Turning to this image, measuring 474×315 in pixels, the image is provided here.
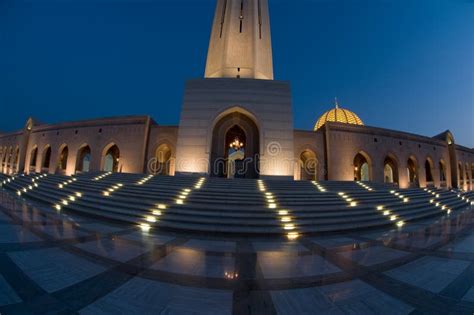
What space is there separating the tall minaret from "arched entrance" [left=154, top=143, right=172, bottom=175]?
9874 millimetres

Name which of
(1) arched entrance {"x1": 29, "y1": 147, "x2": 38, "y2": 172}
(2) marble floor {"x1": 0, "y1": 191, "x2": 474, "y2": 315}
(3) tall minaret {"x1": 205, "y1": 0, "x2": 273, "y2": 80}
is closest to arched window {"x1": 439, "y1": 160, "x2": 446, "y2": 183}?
(3) tall minaret {"x1": 205, "y1": 0, "x2": 273, "y2": 80}

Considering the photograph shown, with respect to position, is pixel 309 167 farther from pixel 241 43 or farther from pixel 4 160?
pixel 4 160

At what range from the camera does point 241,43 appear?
17.8 metres

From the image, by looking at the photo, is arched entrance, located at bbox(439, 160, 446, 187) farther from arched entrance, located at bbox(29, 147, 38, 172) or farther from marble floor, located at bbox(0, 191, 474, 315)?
arched entrance, located at bbox(29, 147, 38, 172)

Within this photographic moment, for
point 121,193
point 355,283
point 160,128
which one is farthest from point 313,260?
point 160,128

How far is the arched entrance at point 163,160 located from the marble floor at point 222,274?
16840mm

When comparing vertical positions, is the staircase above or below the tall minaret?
below

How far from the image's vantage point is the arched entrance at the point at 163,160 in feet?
68.2

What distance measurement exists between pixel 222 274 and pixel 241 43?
783 inches

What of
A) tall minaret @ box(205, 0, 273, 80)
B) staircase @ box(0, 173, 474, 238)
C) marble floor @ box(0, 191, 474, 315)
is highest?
tall minaret @ box(205, 0, 273, 80)

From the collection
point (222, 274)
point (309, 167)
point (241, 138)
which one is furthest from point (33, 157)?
point (309, 167)

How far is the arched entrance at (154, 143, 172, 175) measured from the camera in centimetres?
2080

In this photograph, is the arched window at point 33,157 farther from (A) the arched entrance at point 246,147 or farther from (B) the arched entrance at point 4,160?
(A) the arched entrance at point 246,147

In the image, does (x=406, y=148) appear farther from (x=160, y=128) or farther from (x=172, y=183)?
(x=160, y=128)
